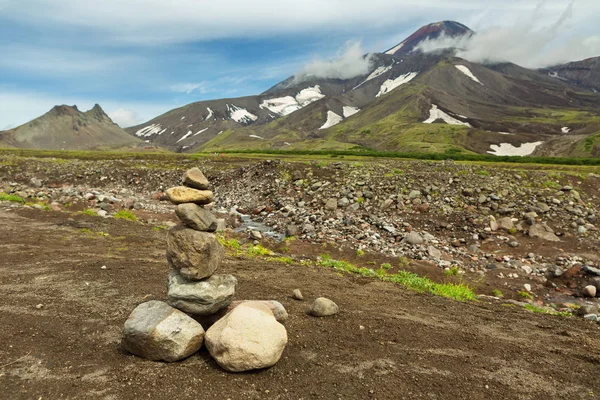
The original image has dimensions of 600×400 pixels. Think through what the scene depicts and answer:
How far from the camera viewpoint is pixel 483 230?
2884 cm

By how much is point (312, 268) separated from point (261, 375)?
1087cm

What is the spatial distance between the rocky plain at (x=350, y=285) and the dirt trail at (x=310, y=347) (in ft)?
0.18

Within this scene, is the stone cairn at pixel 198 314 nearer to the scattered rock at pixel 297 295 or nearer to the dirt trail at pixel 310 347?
the dirt trail at pixel 310 347

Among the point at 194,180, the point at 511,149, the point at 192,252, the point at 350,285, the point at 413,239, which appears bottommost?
the point at 511,149

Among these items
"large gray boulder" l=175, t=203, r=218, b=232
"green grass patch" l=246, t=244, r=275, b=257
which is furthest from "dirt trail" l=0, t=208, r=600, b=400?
"green grass patch" l=246, t=244, r=275, b=257

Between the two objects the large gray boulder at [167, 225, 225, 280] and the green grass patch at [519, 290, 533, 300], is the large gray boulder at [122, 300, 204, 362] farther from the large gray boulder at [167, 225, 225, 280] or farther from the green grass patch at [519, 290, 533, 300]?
the green grass patch at [519, 290, 533, 300]

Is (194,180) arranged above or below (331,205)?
above

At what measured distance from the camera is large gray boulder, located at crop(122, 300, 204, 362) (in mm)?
9219

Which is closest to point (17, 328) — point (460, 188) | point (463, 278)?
point (463, 278)

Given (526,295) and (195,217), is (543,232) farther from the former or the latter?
(195,217)

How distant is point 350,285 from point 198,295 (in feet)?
28.8

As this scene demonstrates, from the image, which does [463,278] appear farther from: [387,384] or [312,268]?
[387,384]

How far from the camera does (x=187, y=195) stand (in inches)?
432

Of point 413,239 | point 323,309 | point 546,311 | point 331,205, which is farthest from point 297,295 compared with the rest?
point 331,205
